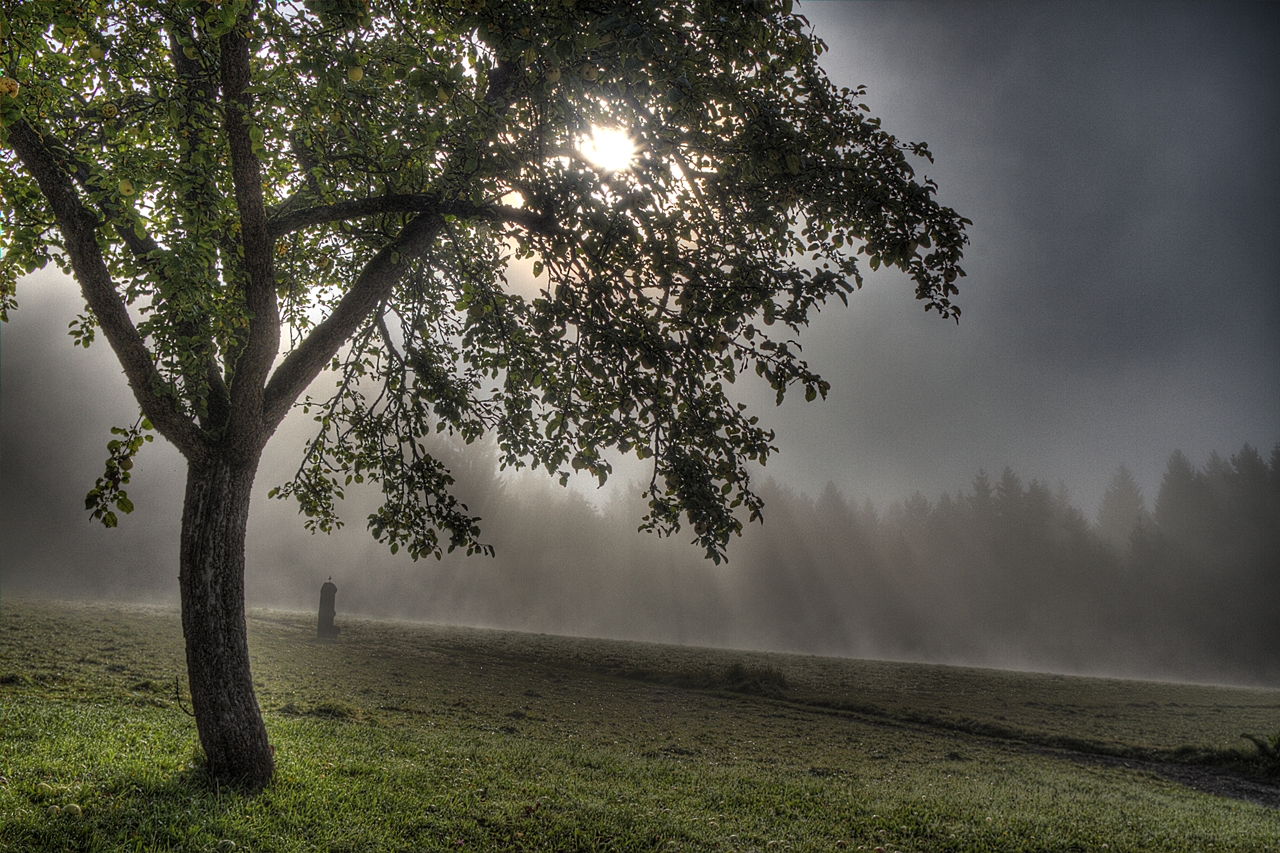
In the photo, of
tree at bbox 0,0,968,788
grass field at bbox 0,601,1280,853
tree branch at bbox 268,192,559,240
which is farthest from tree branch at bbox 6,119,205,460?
grass field at bbox 0,601,1280,853

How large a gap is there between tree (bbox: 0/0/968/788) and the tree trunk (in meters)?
0.03

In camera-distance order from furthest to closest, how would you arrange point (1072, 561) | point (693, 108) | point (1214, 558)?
point (1072, 561)
point (1214, 558)
point (693, 108)

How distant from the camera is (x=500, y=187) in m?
6.81

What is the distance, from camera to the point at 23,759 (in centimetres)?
691

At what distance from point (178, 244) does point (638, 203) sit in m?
4.67

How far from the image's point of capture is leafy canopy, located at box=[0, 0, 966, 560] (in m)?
5.17

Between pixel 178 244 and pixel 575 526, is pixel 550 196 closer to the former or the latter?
pixel 178 244

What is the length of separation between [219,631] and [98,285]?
4.33 m

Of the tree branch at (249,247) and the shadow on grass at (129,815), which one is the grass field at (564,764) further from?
the tree branch at (249,247)

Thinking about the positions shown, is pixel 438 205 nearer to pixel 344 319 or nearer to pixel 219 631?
pixel 344 319

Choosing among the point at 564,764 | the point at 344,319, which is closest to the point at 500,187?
the point at 344,319

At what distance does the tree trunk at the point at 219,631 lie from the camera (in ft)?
22.4

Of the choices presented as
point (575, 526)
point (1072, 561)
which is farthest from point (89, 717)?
point (1072, 561)

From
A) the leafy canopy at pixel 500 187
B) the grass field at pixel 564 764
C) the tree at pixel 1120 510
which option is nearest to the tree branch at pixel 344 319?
the leafy canopy at pixel 500 187
